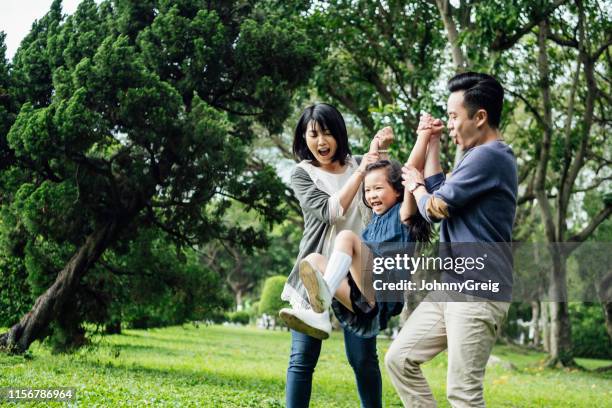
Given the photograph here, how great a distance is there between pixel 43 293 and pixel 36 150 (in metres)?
2.19

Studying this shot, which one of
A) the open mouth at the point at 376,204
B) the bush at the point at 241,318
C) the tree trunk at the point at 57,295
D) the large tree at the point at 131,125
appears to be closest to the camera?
the open mouth at the point at 376,204

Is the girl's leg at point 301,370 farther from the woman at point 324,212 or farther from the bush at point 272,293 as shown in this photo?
the bush at point 272,293

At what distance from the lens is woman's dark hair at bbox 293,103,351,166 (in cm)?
417

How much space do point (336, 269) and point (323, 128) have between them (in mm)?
903

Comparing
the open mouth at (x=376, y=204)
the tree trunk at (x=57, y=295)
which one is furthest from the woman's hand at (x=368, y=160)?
the tree trunk at (x=57, y=295)

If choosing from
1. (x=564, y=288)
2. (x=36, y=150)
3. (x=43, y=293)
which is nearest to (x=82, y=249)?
(x=43, y=293)

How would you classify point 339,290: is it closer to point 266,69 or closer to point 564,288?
point 266,69

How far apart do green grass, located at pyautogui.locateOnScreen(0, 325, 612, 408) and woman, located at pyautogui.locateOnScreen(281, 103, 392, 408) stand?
222cm

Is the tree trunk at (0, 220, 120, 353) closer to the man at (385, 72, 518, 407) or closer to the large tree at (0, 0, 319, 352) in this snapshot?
the large tree at (0, 0, 319, 352)

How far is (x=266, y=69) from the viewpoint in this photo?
32.7ft

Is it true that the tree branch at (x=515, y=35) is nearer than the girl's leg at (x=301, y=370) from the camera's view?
No

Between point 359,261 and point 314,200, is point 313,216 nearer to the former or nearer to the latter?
point 314,200

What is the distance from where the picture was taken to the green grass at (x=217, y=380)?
6.68 meters

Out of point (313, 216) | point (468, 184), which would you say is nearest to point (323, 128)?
point (313, 216)
